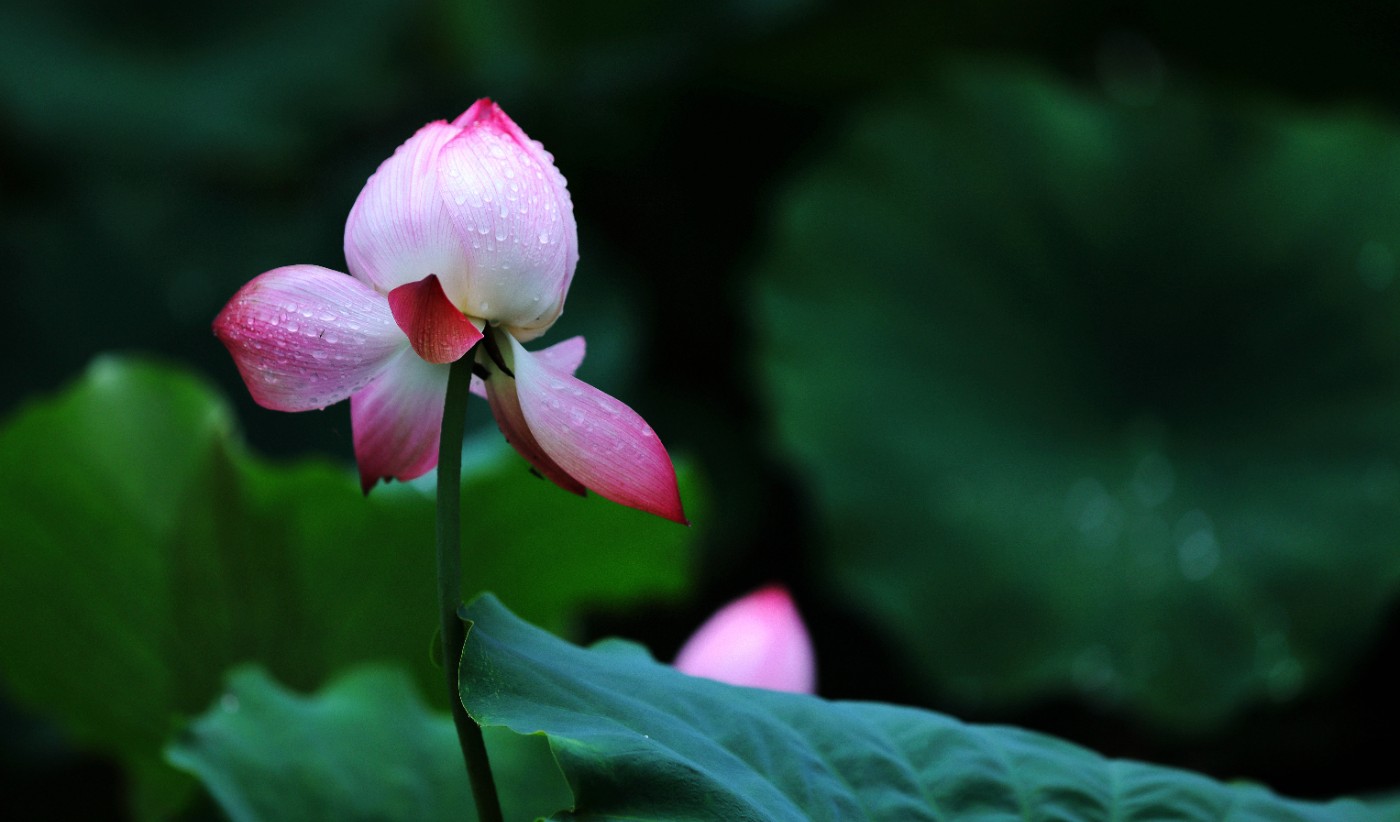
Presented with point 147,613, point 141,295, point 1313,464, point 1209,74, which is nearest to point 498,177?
point 147,613

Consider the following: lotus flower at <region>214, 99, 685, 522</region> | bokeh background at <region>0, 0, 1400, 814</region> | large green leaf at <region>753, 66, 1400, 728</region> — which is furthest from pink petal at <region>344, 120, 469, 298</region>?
large green leaf at <region>753, 66, 1400, 728</region>

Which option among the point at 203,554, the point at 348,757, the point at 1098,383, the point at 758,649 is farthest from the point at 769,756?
the point at 1098,383

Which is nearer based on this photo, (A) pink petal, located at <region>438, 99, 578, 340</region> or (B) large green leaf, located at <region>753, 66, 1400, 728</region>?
(A) pink petal, located at <region>438, 99, 578, 340</region>

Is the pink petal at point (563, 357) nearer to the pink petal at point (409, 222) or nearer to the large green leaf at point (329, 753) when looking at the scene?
the pink petal at point (409, 222)

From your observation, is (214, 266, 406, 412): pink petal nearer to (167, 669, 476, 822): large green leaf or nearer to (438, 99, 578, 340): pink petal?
(438, 99, 578, 340): pink petal

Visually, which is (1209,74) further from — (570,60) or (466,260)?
(466,260)

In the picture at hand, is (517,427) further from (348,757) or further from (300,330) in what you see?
(348,757)
